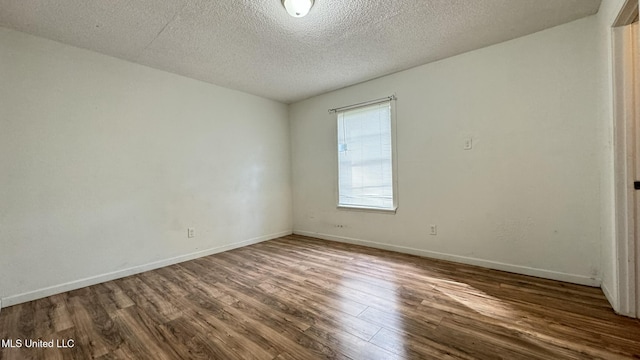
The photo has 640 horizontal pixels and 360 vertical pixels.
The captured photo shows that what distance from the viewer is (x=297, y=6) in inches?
77.2

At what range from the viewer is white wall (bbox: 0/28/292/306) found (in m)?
2.32

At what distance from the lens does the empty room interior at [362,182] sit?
1806 mm

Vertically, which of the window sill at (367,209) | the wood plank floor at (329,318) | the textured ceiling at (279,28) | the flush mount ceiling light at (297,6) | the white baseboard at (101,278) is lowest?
the wood plank floor at (329,318)

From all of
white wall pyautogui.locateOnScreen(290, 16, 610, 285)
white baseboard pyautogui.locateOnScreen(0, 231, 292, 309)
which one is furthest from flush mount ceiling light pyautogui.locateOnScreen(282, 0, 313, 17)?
white baseboard pyautogui.locateOnScreen(0, 231, 292, 309)

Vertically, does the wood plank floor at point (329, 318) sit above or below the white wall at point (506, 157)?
below

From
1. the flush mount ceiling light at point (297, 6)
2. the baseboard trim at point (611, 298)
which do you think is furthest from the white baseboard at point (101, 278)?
the baseboard trim at point (611, 298)

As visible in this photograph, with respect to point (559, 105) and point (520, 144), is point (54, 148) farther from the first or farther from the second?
point (559, 105)

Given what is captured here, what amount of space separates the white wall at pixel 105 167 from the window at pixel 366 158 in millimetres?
1620

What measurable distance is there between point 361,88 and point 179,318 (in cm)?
352

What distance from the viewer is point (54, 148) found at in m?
2.50

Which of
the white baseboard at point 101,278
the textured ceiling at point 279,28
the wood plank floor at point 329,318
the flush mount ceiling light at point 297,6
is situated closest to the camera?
the wood plank floor at point 329,318

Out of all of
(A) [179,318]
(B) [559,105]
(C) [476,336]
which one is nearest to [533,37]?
(B) [559,105]

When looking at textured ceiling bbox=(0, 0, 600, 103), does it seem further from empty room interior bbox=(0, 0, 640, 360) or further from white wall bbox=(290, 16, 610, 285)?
white wall bbox=(290, 16, 610, 285)

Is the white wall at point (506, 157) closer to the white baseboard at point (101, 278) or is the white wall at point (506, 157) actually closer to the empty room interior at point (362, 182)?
the empty room interior at point (362, 182)
